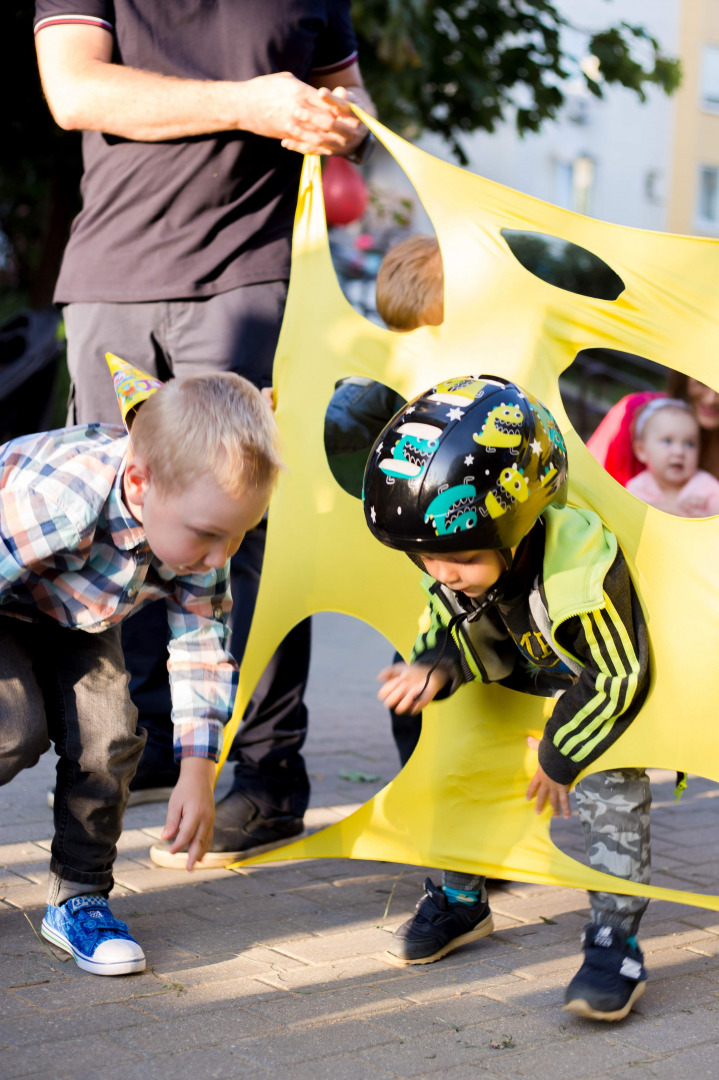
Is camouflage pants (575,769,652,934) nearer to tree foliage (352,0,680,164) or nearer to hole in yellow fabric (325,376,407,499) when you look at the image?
hole in yellow fabric (325,376,407,499)

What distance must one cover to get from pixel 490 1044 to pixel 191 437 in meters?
1.14

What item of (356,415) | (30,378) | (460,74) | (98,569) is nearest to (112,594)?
(98,569)

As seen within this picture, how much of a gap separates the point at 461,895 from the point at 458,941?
0.09 m

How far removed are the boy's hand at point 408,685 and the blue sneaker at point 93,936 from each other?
666 mm

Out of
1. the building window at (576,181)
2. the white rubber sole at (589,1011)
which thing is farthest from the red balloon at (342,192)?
the building window at (576,181)

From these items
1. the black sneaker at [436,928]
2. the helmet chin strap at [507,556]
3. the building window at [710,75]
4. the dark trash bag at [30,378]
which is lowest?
the dark trash bag at [30,378]

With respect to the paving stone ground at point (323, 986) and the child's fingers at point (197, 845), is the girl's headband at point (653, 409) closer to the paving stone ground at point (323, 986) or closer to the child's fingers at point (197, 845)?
the paving stone ground at point (323, 986)

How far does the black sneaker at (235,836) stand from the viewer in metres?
2.86

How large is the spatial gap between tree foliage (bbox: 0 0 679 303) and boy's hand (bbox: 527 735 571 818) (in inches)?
266

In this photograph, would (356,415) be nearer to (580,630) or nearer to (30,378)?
(580,630)

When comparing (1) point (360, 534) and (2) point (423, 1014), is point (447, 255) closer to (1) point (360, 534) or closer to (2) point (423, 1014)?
(1) point (360, 534)

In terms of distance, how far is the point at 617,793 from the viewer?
225 centimetres

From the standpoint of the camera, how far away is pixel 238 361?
117 inches

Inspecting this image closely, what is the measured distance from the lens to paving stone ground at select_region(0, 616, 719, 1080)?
1.94 m
